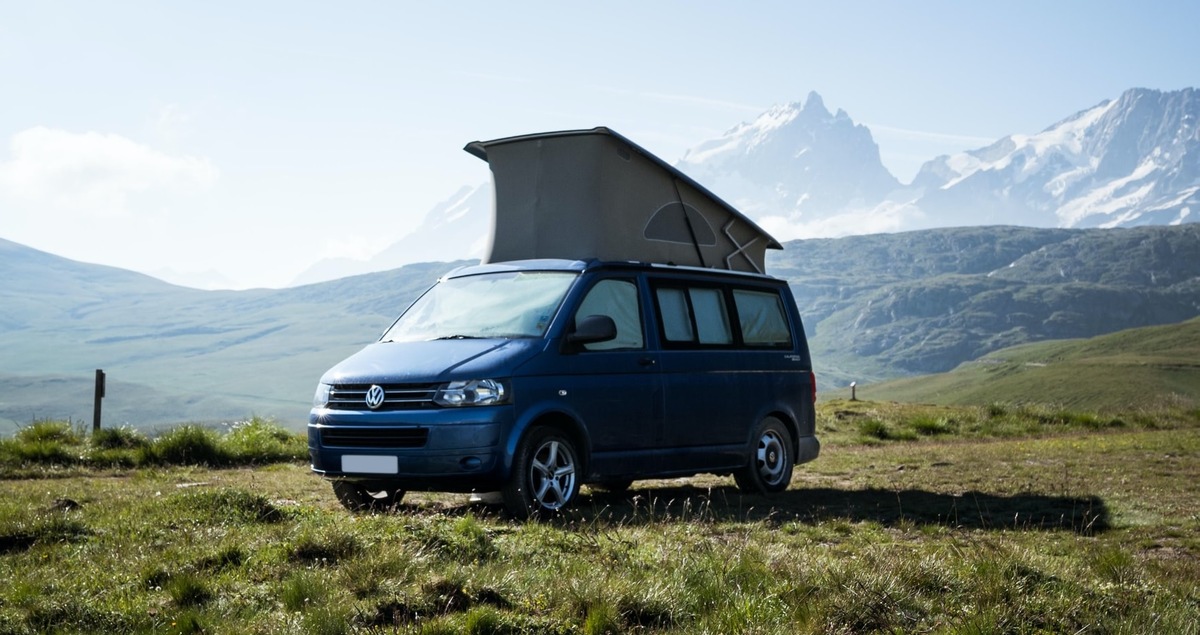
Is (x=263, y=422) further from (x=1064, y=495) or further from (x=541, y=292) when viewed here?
(x=1064, y=495)

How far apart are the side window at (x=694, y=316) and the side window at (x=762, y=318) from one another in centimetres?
29

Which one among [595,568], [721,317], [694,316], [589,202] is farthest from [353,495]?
[595,568]

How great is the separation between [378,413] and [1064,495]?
6.43 meters

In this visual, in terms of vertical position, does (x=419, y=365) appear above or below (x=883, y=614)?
above

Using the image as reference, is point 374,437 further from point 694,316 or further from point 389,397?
point 694,316

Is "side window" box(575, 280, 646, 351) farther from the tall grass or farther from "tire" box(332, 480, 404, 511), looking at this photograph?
the tall grass

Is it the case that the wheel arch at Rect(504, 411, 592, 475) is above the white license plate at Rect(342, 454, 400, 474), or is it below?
above

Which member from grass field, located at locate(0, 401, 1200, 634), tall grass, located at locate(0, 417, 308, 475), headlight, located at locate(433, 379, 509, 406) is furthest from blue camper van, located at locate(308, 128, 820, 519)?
tall grass, located at locate(0, 417, 308, 475)

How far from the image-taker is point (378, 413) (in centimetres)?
887

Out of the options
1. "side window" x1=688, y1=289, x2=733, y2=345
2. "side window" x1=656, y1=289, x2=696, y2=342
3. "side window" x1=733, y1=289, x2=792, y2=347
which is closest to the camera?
"side window" x1=656, y1=289, x2=696, y2=342

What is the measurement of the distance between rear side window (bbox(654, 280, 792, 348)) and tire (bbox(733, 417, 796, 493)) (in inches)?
34.4

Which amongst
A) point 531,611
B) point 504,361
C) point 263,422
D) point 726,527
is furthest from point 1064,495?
point 263,422

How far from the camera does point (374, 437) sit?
891 centimetres

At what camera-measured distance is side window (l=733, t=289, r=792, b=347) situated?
37.9ft
